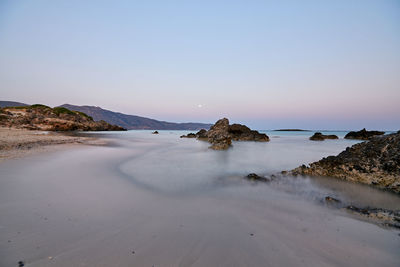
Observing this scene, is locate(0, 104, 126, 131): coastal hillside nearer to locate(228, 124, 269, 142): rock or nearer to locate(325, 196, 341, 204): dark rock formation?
locate(228, 124, 269, 142): rock

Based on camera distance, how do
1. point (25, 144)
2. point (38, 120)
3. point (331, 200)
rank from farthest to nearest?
1. point (38, 120)
2. point (25, 144)
3. point (331, 200)

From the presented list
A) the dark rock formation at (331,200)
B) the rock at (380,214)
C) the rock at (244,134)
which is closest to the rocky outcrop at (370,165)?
the rock at (380,214)

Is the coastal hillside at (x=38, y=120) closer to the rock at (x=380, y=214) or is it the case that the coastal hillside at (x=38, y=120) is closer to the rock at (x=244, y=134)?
the rock at (x=244, y=134)

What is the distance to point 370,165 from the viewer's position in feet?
19.8

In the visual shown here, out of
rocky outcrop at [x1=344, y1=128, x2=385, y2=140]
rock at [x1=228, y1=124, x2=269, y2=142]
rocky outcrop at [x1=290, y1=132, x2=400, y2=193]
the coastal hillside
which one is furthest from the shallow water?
the coastal hillside

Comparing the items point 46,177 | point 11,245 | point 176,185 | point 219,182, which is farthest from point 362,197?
point 46,177

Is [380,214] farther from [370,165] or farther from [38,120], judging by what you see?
[38,120]

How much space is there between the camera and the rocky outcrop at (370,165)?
543 cm

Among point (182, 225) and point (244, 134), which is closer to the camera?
point (182, 225)

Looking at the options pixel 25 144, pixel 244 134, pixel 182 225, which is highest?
pixel 244 134

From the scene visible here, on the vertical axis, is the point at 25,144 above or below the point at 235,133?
below

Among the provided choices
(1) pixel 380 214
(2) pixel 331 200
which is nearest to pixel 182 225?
(2) pixel 331 200

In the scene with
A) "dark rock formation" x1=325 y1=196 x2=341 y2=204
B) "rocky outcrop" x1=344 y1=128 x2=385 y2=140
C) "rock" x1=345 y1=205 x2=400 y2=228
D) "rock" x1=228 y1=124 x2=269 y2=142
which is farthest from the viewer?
"rocky outcrop" x1=344 y1=128 x2=385 y2=140

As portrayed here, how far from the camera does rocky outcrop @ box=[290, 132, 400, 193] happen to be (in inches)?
214
